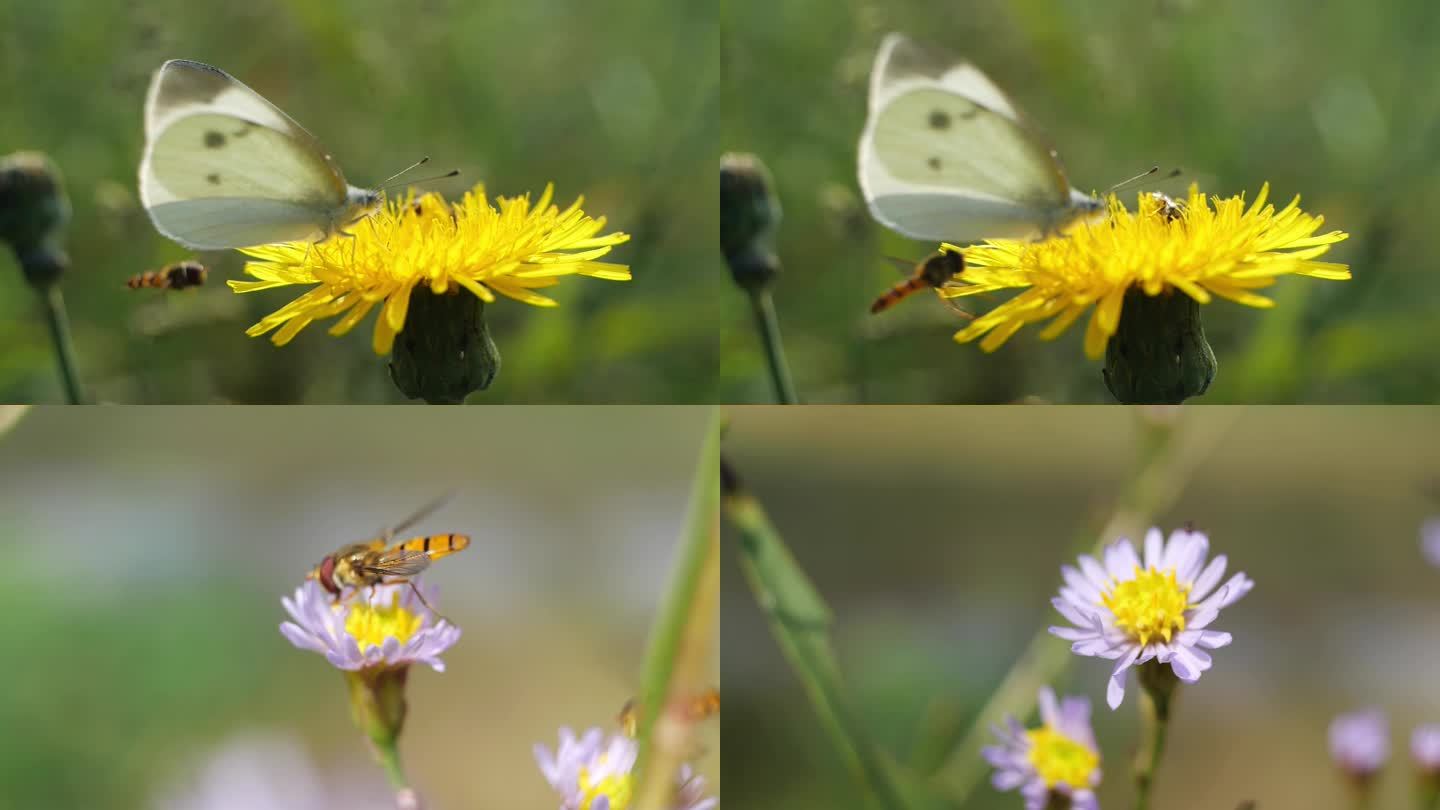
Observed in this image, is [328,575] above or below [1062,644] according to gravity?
above

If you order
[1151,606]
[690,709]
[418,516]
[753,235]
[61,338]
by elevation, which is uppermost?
[61,338]

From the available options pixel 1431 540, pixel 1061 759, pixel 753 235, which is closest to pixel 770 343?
pixel 753 235

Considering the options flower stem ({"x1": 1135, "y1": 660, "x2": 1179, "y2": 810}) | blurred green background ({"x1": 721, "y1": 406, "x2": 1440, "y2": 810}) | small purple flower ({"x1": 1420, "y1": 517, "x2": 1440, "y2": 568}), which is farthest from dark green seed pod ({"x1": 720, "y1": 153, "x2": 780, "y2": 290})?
small purple flower ({"x1": 1420, "y1": 517, "x2": 1440, "y2": 568})

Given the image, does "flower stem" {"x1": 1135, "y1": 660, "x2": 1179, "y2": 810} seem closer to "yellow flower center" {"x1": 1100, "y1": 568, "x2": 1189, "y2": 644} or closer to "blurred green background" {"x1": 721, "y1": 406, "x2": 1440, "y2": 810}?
"yellow flower center" {"x1": 1100, "y1": 568, "x2": 1189, "y2": 644}

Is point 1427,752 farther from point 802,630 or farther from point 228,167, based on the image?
point 228,167

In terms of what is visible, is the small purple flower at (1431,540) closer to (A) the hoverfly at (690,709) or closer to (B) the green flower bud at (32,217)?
(A) the hoverfly at (690,709)

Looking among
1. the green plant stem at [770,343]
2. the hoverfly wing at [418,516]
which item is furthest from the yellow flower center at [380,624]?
the green plant stem at [770,343]

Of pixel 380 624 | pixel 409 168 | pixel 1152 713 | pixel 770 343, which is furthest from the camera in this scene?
pixel 409 168
